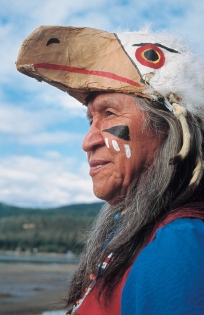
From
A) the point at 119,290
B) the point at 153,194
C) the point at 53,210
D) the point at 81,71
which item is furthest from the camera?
the point at 53,210

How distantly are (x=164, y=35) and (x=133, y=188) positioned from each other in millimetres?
722

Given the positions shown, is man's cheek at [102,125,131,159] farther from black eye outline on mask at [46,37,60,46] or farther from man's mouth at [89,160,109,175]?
black eye outline on mask at [46,37,60,46]

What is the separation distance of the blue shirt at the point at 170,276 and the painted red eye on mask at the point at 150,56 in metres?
0.78

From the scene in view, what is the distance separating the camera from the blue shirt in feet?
3.97

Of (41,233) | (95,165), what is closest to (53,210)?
(41,233)

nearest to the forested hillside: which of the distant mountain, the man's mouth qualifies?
the distant mountain

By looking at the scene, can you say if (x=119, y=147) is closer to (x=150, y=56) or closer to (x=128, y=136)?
(x=128, y=136)

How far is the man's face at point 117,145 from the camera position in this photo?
1.85 m

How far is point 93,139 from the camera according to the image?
196 cm

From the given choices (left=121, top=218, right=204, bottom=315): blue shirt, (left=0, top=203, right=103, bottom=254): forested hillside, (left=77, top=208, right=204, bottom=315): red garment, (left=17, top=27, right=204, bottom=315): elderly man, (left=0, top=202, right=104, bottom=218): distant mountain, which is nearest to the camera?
(left=121, top=218, right=204, bottom=315): blue shirt

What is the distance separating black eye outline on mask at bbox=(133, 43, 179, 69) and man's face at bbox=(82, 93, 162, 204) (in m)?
0.16

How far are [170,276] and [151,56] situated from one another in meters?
1.00

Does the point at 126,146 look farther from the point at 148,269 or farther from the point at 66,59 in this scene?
the point at 148,269

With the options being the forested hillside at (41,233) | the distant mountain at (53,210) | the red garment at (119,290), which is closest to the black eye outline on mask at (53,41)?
the red garment at (119,290)
